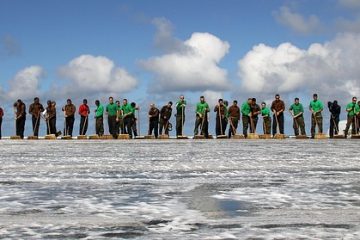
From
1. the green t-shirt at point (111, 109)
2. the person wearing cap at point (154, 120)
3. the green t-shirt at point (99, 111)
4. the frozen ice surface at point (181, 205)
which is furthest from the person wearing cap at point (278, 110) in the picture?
the frozen ice surface at point (181, 205)

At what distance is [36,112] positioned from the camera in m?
27.9

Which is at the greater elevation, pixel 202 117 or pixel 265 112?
pixel 265 112

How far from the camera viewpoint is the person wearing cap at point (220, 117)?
27073mm

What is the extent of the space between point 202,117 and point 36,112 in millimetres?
7218

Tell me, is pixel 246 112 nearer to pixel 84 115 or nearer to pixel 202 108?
pixel 202 108

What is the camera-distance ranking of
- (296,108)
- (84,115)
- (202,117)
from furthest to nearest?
(84,115) < (202,117) < (296,108)

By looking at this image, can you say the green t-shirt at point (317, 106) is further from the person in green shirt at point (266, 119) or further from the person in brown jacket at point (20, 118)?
the person in brown jacket at point (20, 118)

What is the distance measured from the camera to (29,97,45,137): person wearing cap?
27.8 m

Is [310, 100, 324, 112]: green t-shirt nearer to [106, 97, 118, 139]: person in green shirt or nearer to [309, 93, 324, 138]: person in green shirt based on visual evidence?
[309, 93, 324, 138]: person in green shirt

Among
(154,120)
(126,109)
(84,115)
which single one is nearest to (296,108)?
(154,120)

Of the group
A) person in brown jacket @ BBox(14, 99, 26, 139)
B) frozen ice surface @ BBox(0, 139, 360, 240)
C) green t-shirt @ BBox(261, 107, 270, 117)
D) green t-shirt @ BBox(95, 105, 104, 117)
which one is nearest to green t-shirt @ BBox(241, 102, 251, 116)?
green t-shirt @ BBox(261, 107, 270, 117)

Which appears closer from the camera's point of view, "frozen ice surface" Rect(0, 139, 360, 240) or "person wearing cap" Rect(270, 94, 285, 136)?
"frozen ice surface" Rect(0, 139, 360, 240)

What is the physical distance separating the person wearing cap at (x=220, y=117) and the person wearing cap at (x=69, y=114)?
20.3 feet

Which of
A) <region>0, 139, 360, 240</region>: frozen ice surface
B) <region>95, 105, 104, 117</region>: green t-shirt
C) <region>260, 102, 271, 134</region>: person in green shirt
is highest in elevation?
<region>95, 105, 104, 117</region>: green t-shirt
